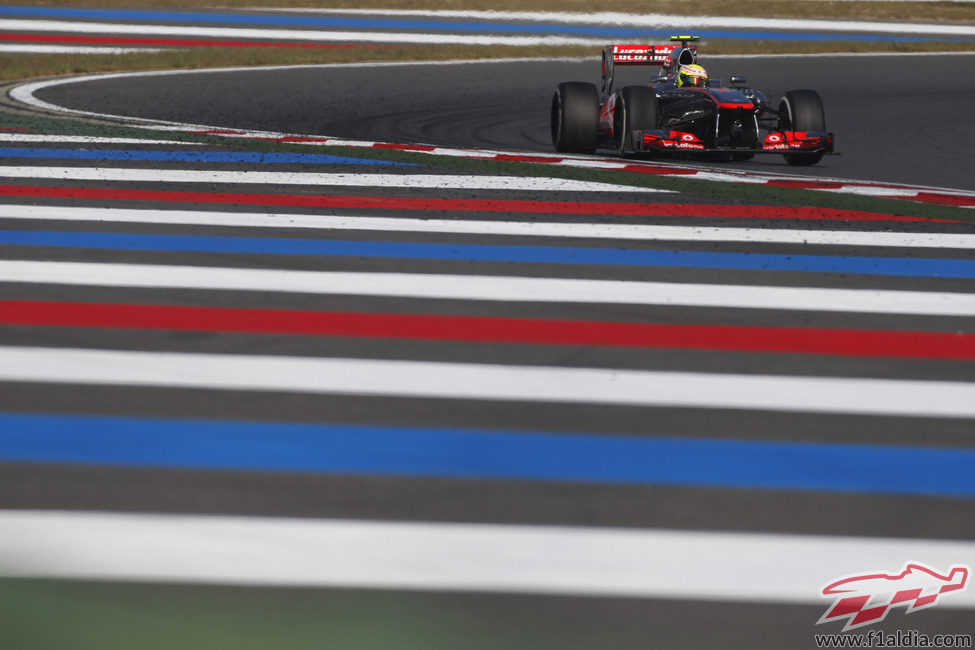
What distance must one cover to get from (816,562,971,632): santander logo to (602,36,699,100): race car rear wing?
9220mm

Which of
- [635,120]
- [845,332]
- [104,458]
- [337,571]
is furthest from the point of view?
[635,120]

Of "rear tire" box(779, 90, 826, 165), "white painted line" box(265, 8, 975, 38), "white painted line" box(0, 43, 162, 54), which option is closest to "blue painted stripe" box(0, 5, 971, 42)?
"white painted line" box(265, 8, 975, 38)

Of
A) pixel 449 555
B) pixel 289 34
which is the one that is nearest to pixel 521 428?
pixel 449 555

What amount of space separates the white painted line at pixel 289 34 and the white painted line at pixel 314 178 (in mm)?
14039

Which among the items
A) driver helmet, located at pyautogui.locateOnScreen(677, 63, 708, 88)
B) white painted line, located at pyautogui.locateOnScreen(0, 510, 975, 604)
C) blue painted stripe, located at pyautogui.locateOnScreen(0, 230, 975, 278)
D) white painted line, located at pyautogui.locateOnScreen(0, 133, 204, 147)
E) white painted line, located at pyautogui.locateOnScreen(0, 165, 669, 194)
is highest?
driver helmet, located at pyautogui.locateOnScreen(677, 63, 708, 88)

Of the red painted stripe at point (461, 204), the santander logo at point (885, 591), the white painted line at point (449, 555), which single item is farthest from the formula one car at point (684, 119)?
the santander logo at point (885, 591)

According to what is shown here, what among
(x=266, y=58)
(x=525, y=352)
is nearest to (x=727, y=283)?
(x=525, y=352)

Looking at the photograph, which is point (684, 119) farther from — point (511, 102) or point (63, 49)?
point (63, 49)

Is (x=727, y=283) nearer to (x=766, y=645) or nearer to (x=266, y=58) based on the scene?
(x=766, y=645)

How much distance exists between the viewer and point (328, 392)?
4.27 metres

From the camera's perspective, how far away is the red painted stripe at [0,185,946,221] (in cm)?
755

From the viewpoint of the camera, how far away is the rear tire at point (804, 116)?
11398mm

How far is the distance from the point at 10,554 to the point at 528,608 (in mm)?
1250

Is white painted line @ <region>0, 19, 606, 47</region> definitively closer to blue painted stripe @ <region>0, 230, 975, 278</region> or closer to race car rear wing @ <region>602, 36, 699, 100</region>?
race car rear wing @ <region>602, 36, 699, 100</region>
